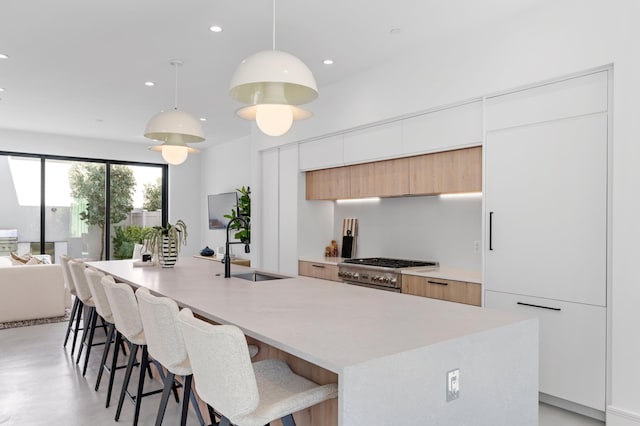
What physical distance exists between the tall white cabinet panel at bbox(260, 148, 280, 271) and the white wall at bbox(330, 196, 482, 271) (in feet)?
2.55

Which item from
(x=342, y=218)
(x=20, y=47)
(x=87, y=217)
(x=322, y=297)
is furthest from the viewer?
(x=87, y=217)

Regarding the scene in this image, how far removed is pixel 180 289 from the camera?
2748mm

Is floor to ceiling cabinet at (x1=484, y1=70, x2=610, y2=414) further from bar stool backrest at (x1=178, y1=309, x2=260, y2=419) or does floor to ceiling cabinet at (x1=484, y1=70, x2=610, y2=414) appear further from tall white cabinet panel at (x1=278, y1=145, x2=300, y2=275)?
tall white cabinet panel at (x1=278, y1=145, x2=300, y2=275)

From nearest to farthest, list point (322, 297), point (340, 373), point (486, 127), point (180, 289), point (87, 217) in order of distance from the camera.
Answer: point (340, 373) → point (322, 297) → point (180, 289) → point (486, 127) → point (87, 217)

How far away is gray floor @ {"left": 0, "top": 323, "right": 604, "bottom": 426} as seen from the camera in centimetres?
284

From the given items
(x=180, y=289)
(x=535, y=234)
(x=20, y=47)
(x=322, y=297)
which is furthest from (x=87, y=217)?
(x=535, y=234)

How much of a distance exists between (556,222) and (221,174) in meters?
6.56

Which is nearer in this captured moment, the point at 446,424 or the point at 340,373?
the point at 340,373

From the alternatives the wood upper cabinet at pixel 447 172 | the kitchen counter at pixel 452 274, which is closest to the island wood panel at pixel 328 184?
the wood upper cabinet at pixel 447 172

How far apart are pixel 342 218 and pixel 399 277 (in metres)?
1.63

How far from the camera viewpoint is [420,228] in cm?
460

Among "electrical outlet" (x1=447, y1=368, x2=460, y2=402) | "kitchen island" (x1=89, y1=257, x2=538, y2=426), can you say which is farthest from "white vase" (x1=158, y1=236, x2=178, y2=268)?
"electrical outlet" (x1=447, y1=368, x2=460, y2=402)

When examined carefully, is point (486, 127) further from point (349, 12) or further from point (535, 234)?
point (349, 12)

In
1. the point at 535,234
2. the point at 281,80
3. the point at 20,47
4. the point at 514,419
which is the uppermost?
the point at 20,47
